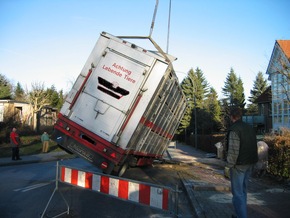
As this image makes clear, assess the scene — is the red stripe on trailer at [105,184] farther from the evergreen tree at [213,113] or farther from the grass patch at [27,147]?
the evergreen tree at [213,113]

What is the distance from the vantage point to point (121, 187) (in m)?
5.38

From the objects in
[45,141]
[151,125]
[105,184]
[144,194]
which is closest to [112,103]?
[151,125]

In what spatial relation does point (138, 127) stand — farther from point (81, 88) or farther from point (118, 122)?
point (81, 88)

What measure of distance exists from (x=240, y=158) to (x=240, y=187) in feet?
1.51

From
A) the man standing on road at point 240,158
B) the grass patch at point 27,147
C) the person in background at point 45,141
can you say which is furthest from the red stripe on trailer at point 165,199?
the person in background at point 45,141

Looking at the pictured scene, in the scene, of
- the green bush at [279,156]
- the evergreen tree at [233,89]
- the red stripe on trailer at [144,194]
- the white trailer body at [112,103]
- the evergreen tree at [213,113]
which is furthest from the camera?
the evergreen tree at [233,89]

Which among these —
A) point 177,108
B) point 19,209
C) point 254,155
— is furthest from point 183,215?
point 177,108

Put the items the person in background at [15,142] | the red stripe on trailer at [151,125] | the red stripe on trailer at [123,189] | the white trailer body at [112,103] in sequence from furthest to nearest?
the person in background at [15,142] < the red stripe on trailer at [151,125] < the white trailer body at [112,103] < the red stripe on trailer at [123,189]

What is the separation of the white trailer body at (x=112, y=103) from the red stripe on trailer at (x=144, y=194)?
3084mm

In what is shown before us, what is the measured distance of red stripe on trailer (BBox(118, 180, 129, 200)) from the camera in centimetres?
528

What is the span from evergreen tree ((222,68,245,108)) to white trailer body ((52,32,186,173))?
72933 mm

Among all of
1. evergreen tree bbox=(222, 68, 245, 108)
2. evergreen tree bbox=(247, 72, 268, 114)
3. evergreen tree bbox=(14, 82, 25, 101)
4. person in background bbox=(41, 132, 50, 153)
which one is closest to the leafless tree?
evergreen tree bbox=(14, 82, 25, 101)

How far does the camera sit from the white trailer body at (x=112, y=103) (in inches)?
323

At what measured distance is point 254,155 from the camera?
5.28 meters
